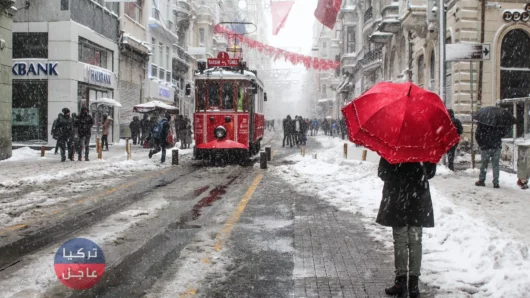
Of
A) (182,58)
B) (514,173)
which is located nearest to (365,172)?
(514,173)

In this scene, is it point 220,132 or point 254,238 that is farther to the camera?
point 220,132

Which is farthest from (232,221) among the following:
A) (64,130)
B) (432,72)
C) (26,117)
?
(26,117)

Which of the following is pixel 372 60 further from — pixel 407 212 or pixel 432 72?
pixel 407 212

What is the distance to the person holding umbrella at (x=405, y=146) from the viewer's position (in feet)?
14.3

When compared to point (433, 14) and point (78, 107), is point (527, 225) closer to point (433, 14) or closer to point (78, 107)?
point (433, 14)

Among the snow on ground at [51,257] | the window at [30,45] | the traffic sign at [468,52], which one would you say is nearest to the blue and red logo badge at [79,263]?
the snow on ground at [51,257]

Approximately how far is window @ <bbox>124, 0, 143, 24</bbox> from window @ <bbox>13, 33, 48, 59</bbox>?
8.67m

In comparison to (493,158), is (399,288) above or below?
below

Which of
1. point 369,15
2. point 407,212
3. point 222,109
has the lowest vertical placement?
point 407,212

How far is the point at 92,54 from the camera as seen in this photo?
2762 centimetres

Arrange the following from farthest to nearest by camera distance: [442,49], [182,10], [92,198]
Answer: [182,10] < [442,49] < [92,198]

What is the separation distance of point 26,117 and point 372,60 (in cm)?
2371

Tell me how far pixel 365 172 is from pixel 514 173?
3.72 meters

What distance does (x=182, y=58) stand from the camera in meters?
49.1
